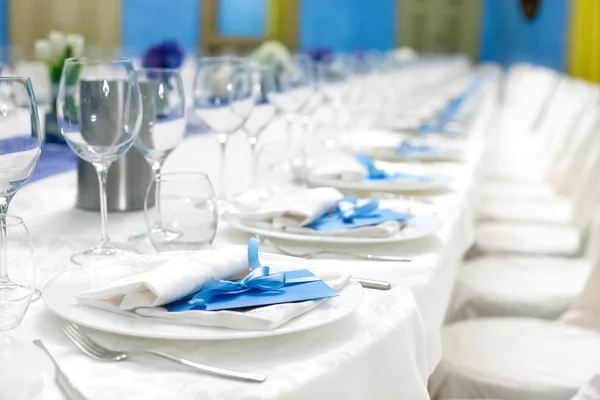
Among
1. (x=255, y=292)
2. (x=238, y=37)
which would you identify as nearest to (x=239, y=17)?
(x=238, y=37)

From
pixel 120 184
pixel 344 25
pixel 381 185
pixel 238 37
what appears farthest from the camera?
pixel 344 25

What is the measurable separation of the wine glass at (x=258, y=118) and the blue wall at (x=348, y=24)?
381 inches

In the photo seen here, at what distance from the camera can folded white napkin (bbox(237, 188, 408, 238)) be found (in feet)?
4.08

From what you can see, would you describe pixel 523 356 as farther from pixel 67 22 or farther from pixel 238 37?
Result: pixel 238 37

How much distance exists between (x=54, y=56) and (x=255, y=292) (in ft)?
5.31

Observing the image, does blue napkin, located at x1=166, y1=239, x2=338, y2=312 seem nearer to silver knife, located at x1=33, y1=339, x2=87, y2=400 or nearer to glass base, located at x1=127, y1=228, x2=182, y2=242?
silver knife, located at x1=33, y1=339, x2=87, y2=400

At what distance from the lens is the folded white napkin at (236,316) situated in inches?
31.9

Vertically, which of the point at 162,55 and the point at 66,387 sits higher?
the point at 162,55

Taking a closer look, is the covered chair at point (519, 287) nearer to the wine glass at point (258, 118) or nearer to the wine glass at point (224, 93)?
the wine glass at point (258, 118)

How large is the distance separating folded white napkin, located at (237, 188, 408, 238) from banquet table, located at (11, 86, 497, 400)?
0.03m

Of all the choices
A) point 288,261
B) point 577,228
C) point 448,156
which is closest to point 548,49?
point 577,228

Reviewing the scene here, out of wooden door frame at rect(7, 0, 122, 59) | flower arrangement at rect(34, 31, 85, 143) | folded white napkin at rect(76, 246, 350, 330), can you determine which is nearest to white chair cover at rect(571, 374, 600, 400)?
folded white napkin at rect(76, 246, 350, 330)

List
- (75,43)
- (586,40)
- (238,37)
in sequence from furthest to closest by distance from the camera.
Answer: (238,37), (586,40), (75,43)

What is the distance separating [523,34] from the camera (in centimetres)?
1045
